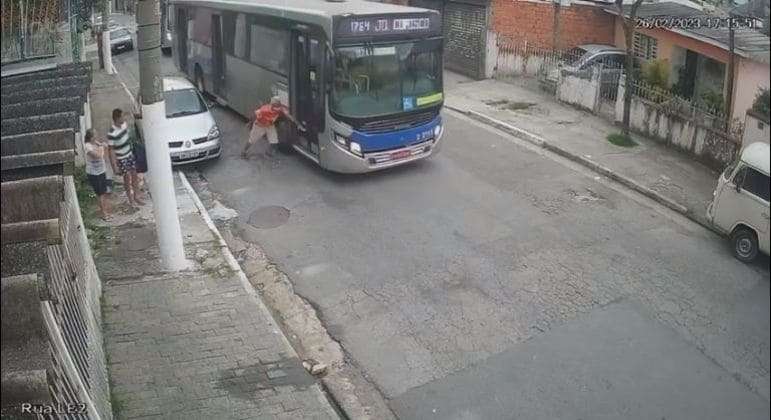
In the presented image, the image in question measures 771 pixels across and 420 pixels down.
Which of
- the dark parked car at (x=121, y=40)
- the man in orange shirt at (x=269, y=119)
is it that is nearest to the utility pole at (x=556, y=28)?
the man in orange shirt at (x=269, y=119)

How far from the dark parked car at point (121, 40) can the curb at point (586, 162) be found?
56.3 ft

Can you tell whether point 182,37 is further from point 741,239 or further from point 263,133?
point 741,239

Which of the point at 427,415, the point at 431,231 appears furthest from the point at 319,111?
the point at 427,415

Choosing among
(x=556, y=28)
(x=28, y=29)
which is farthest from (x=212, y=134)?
(x=556, y=28)

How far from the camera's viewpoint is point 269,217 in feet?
40.5

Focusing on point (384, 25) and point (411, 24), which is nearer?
point (384, 25)

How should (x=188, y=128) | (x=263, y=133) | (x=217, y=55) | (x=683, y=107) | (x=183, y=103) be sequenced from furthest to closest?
1. (x=217, y=55)
2. (x=683, y=107)
3. (x=183, y=103)
4. (x=263, y=133)
5. (x=188, y=128)

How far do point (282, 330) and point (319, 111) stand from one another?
203 inches

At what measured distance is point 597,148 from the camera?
51.2 feet

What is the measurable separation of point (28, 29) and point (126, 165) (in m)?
2.46

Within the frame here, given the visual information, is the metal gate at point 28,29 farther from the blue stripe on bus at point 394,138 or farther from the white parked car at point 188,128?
the blue stripe on bus at point 394,138

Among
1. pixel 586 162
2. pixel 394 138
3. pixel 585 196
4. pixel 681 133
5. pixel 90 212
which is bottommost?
pixel 90 212

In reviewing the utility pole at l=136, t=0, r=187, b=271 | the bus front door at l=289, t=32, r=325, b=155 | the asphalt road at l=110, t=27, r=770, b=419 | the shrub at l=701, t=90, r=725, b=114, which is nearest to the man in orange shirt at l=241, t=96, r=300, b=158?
the bus front door at l=289, t=32, r=325, b=155

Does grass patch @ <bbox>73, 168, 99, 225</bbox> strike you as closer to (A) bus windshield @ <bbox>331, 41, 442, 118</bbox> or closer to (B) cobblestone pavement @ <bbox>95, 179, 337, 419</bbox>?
(B) cobblestone pavement @ <bbox>95, 179, 337, 419</bbox>
